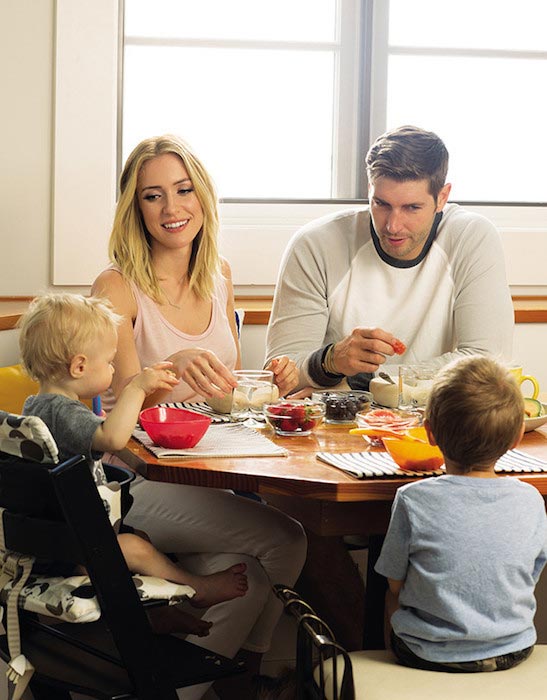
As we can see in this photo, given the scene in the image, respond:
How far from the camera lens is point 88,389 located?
80.7 inches

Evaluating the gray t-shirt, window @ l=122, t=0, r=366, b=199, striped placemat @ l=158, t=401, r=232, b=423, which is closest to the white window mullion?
window @ l=122, t=0, r=366, b=199

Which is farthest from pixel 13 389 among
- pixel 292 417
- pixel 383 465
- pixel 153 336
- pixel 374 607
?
pixel 383 465

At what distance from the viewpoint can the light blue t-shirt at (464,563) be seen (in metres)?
1.63

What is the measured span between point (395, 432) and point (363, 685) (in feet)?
1.78

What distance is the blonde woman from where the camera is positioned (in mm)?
2217

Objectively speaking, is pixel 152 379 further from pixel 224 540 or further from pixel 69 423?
pixel 224 540

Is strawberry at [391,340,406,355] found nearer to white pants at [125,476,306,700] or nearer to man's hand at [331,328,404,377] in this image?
man's hand at [331,328,404,377]

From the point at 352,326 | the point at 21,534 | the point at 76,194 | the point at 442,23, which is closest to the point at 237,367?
the point at 352,326

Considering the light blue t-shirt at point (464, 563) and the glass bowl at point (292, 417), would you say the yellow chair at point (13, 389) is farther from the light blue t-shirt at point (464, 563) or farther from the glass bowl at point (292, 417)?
the light blue t-shirt at point (464, 563)

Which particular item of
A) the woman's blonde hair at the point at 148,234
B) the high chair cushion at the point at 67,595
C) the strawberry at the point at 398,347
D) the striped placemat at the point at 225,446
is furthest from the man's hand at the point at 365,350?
the high chair cushion at the point at 67,595

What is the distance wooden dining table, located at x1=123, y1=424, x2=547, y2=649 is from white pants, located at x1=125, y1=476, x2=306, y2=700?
0.59 ft

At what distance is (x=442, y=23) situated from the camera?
376 cm

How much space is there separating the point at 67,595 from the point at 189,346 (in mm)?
1009

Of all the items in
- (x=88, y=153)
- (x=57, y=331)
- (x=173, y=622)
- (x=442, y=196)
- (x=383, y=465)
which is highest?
(x=88, y=153)
